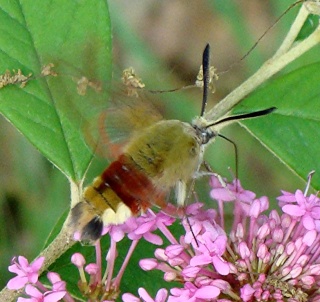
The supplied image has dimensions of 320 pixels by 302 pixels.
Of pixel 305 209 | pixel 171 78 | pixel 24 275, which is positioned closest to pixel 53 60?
pixel 24 275

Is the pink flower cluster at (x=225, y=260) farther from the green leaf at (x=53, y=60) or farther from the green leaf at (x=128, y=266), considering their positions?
the green leaf at (x=53, y=60)

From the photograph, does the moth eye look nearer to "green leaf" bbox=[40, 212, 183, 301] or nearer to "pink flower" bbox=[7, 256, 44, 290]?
"green leaf" bbox=[40, 212, 183, 301]

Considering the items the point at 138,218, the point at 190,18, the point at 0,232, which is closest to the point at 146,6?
the point at 190,18

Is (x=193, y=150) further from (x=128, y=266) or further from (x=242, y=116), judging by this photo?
(x=128, y=266)

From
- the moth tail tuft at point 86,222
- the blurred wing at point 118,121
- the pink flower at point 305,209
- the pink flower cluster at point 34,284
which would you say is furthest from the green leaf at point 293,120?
the pink flower cluster at point 34,284

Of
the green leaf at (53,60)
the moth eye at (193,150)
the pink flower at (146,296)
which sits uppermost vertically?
the green leaf at (53,60)

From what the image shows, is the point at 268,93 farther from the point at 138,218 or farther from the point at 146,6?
the point at 146,6
